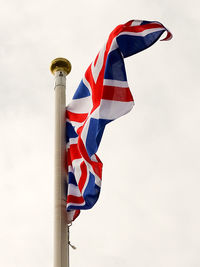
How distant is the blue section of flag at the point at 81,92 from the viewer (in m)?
12.6

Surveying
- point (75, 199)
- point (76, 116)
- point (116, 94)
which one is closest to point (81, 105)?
point (76, 116)

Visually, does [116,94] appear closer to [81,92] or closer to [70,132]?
[70,132]

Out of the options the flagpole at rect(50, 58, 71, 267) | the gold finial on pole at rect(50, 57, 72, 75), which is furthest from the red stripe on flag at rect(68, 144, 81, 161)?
the gold finial on pole at rect(50, 57, 72, 75)

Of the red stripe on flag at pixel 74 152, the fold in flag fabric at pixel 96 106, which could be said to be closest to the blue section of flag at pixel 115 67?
the fold in flag fabric at pixel 96 106

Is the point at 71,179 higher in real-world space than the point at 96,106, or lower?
lower

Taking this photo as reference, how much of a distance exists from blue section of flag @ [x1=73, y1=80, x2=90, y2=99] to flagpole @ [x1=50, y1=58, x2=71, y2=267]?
297 mm

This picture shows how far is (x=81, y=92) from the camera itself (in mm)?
12680

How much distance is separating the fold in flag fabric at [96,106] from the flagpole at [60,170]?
0.14 meters

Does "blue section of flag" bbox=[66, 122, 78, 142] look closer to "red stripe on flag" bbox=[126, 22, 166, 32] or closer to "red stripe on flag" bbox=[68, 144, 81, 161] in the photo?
"red stripe on flag" bbox=[68, 144, 81, 161]

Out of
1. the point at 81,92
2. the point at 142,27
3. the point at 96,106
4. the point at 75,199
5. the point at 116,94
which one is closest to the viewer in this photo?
the point at 75,199

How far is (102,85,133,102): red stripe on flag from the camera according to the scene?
11086 millimetres

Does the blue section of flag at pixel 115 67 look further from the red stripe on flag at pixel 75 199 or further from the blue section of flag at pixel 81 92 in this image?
the red stripe on flag at pixel 75 199

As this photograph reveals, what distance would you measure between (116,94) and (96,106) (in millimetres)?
512

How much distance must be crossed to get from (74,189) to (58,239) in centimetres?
112
